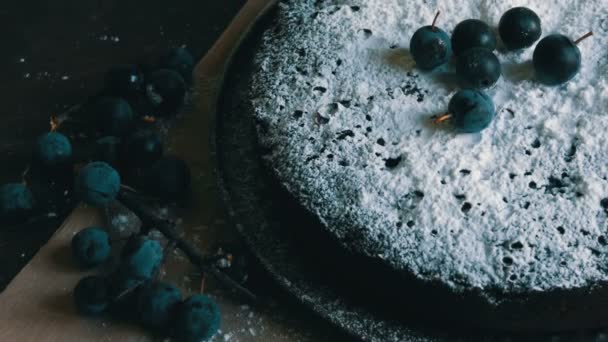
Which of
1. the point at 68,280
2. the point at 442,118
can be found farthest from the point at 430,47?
the point at 68,280

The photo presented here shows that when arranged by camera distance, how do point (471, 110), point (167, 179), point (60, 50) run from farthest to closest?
point (60, 50), point (167, 179), point (471, 110)

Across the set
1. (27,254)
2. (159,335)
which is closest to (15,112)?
(27,254)

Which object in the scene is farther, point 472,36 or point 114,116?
point 114,116

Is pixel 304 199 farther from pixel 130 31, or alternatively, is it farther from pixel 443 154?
pixel 130 31

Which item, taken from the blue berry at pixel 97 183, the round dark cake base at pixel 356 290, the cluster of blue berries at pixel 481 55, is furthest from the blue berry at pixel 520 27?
the blue berry at pixel 97 183

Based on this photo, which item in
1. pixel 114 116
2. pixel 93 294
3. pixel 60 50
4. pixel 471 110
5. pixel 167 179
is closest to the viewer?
pixel 471 110

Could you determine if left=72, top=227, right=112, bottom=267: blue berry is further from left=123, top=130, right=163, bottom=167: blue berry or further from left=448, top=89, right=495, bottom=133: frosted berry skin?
left=448, top=89, right=495, bottom=133: frosted berry skin

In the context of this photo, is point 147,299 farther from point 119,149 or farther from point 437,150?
point 437,150
